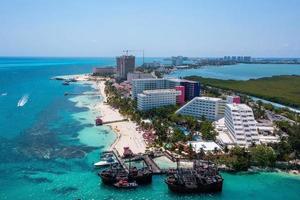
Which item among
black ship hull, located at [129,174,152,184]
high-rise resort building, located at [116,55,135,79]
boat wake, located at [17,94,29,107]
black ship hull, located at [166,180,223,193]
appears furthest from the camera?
high-rise resort building, located at [116,55,135,79]

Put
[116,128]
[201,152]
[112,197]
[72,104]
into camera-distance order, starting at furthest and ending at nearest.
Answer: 1. [72,104]
2. [116,128]
3. [201,152]
4. [112,197]

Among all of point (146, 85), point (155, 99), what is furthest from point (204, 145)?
point (146, 85)

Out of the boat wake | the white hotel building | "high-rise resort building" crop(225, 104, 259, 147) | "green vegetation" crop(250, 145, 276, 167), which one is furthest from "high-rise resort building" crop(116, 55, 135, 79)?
"green vegetation" crop(250, 145, 276, 167)

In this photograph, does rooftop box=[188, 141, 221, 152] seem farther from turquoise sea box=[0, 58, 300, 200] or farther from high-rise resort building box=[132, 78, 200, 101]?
high-rise resort building box=[132, 78, 200, 101]

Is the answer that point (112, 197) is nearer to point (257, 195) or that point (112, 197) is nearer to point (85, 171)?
point (85, 171)

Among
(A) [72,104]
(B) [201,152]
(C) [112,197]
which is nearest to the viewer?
(C) [112,197]

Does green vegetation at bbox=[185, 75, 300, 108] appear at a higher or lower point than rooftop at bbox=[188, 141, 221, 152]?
higher

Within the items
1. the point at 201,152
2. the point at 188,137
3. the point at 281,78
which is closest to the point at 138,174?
the point at 201,152
